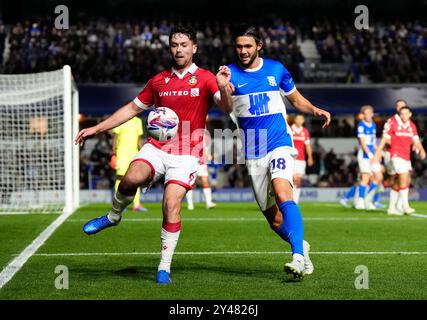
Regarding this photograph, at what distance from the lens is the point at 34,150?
20.4m

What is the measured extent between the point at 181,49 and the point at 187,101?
1.54 feet

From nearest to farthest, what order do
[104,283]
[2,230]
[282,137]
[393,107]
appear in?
1. [104,283]
2. [282,137]
3. [2,230]
4. [393,107]

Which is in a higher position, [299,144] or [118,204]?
[299,144]

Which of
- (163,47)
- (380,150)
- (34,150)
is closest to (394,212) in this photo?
(380,150)

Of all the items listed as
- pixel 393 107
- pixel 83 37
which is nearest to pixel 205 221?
pixel 393 107

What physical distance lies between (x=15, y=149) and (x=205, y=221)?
620 centimetres

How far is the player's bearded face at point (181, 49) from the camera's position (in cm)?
768

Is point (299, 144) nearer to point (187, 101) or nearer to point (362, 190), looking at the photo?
point (362, 190)

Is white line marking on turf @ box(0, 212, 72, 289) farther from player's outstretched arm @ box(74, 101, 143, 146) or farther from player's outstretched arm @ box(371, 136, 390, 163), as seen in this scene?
player's outstretched arm @ box(371, 136, 390, 163)

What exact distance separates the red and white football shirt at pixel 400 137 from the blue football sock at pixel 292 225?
10.2 metres

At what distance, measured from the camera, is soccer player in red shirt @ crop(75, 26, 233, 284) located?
7.68m

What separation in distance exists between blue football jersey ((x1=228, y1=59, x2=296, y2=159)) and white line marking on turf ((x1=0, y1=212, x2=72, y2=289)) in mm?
2506
